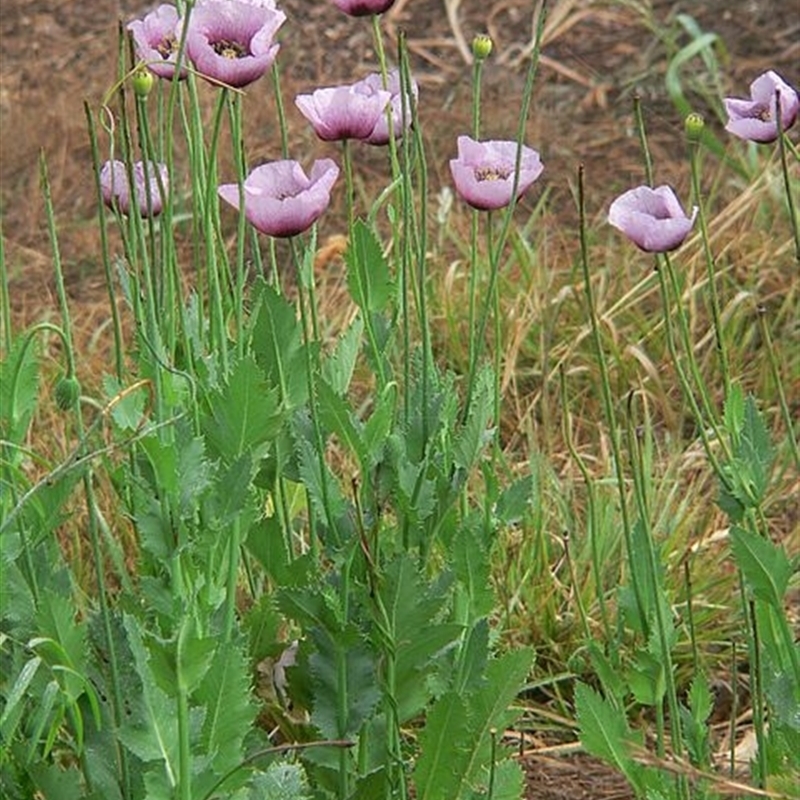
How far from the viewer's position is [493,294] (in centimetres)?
169

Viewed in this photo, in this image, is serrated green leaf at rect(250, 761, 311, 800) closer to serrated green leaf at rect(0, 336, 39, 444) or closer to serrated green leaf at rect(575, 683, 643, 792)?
serrated green leaf at rect(575, 683, 643, 792)

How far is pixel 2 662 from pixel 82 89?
2.38 metres

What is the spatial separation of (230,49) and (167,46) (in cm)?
13

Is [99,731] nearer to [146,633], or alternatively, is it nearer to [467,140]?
[146,633]

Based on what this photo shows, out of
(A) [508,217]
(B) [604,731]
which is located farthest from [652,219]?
(B) [604,731]

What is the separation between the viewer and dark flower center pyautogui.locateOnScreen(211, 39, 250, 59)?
1.58 m

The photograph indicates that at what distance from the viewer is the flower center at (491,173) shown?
1.70 metres

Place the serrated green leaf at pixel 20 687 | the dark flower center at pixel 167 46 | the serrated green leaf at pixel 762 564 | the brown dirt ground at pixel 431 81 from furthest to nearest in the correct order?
the brown dirt ground at pixel 431 81, the dark flower center at pixel 167 46, the serrated green leaf at pixel 762 564, the serrated green leaf at pixel 20 687

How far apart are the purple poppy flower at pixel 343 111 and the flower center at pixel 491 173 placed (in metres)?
0.12

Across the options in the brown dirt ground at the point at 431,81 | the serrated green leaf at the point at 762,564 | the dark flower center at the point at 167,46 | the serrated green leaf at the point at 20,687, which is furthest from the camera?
the brown dirt ground at the point at 431,81

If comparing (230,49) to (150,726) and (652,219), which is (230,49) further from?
(150,726)

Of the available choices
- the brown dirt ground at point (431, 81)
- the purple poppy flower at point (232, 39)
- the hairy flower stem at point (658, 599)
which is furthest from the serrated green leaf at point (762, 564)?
the brown dirt ground at point (431, 81)

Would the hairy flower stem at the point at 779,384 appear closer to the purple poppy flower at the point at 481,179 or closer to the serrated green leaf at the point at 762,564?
the serrated green leaf at the point at 762,564

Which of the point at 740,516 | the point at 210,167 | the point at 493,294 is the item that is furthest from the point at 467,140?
the point at 740,516
